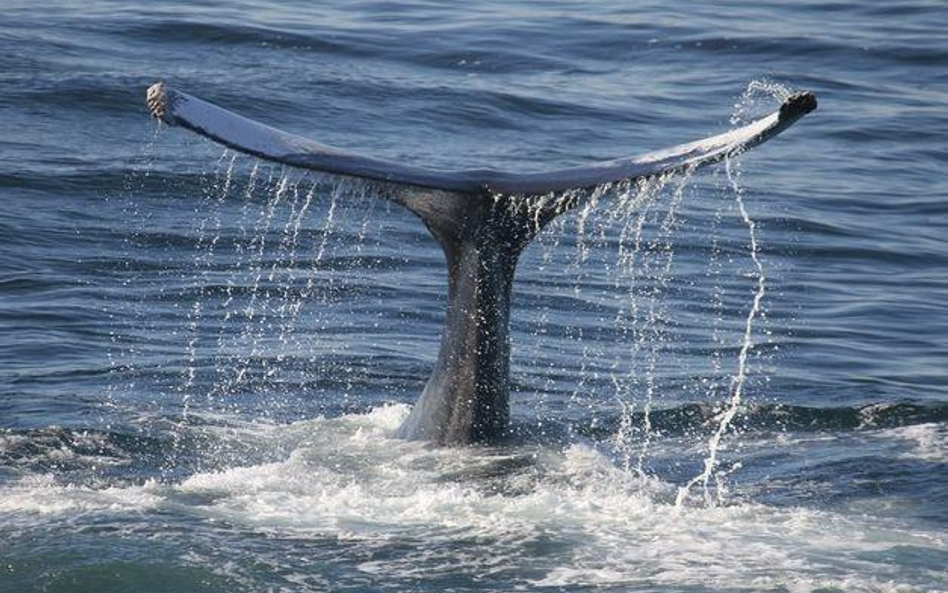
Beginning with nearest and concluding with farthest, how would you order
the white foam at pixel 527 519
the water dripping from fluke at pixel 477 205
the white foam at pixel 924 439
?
the white foam at pixel 527 519 < the water dripping from fluke at pixel 477 205 < the white foam at pixel 924 439

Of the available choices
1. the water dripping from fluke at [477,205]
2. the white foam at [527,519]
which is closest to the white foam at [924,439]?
the water dripping from fluke at [477,205]

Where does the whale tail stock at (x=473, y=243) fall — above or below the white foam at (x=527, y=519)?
above

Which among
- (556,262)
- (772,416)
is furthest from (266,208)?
(772,416)

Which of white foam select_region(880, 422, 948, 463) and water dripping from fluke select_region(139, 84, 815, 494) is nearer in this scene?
water dripping from fluke select_region(139, 84, 815, 494)

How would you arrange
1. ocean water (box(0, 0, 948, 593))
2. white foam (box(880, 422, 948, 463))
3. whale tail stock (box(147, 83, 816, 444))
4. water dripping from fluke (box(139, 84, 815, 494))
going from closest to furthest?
ocean water (box(0, 0, 948, 593)) → water dripping from fluke (box(139, 84, 815, 494)) → whale tail stock (box(147, 83, 816, 444)) → white foam (box(880, 422, 948, 463))

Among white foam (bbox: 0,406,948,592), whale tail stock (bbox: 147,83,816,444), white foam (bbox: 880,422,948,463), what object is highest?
whale tail stock (bbox: 147,83,816,444)

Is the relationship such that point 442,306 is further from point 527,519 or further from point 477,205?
point 527,519

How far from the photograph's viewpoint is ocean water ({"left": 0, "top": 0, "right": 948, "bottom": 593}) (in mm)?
8164

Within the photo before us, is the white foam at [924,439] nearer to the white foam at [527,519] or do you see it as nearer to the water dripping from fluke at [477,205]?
the water dripping from fluke at [477,205]

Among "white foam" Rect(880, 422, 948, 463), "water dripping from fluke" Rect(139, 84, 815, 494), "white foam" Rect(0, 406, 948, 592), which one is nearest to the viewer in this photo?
"white foam" Rect(0, 406, 948, 592)

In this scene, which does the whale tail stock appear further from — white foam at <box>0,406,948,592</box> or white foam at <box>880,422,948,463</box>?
white foam at <box>880,422,948,463</box>

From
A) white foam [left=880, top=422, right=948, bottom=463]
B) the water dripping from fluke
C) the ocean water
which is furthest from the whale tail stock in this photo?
white foam [left=880, top=422, right=948, bottom=463]

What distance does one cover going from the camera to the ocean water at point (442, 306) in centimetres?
816

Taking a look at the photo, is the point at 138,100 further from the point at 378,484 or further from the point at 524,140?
the point at 378,484
